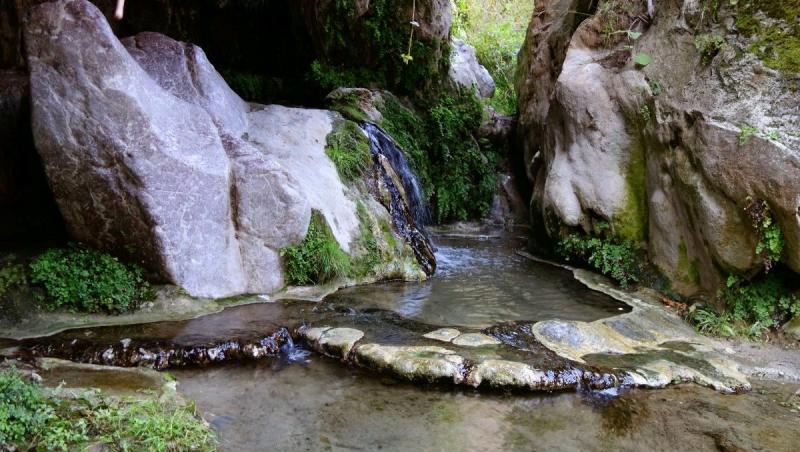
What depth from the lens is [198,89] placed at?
821 cm

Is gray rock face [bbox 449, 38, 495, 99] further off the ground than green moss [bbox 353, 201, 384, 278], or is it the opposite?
gray rock face [bbox 449, 38, 495, 99]

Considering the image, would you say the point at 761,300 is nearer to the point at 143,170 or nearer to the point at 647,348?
the point at 647,348

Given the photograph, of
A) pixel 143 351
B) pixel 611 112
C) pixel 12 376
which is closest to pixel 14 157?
pixel 143 351

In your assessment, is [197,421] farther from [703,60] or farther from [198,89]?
[703,60]

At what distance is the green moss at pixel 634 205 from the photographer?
816cm

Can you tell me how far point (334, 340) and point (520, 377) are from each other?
6.61ft

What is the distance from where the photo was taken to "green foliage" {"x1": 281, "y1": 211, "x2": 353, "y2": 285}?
7.58 meters

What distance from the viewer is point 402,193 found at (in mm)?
10297

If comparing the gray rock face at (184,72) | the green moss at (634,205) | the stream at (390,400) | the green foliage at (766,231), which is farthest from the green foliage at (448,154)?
the green foliage at (766,231)

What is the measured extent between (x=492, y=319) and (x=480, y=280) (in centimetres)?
233

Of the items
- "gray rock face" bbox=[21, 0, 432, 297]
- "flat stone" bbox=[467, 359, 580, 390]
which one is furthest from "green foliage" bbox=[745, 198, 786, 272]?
"gray rock face" bbox=[21, 0, 432, 297]

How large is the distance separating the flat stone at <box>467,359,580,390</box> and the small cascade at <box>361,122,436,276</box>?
4552 mm

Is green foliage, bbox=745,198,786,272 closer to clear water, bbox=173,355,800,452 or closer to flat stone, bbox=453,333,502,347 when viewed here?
clear water, bbox=173,355,800,452

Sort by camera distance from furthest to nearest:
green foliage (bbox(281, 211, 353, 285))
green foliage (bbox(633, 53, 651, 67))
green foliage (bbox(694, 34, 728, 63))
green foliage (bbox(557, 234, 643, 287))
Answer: green foliage (bbox(557, 234, 643, 287)), green foliage (bbox(633, 53, 651, 67)), green foliage (bbox(281, 211, 353, 285)), green foliage (bbox(694, 34, 728, 63))
